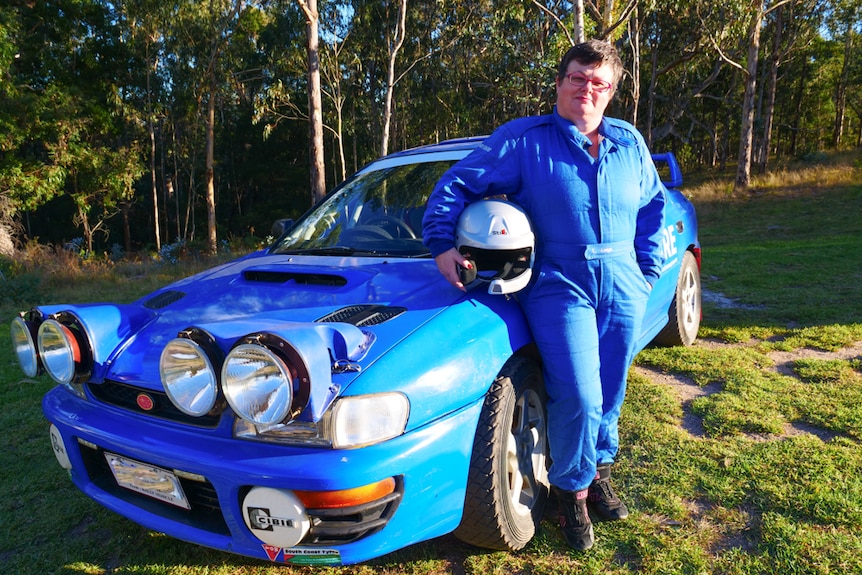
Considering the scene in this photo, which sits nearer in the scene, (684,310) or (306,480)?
(306,480)

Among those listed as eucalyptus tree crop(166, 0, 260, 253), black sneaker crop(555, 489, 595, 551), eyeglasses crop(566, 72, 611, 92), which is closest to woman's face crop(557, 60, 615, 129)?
eyeglasses crop(566, 72, 611, 92)

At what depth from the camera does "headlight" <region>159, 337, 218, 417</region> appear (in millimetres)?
1771

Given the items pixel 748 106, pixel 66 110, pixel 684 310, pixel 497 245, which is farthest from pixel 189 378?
pixel 66 110

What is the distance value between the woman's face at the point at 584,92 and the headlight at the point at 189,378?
5.23ft

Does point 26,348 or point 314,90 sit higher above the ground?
point 314,90

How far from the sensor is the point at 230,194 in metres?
40.6

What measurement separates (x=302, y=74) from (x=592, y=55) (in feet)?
83.9

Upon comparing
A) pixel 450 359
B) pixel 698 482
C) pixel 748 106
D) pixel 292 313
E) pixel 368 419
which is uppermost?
pixel 748 106

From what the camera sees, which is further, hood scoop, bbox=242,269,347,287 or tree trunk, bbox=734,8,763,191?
tree trunk, bbox=734,8,763,191

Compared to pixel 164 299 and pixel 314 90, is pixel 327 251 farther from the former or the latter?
pixel 314 90

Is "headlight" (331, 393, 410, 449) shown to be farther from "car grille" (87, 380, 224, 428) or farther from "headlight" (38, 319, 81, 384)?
"headlight" (38, 319, 81, 384)

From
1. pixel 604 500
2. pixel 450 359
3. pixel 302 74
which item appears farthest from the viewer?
pixel 302 74

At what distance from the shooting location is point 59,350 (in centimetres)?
221

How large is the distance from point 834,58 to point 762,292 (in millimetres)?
37377
